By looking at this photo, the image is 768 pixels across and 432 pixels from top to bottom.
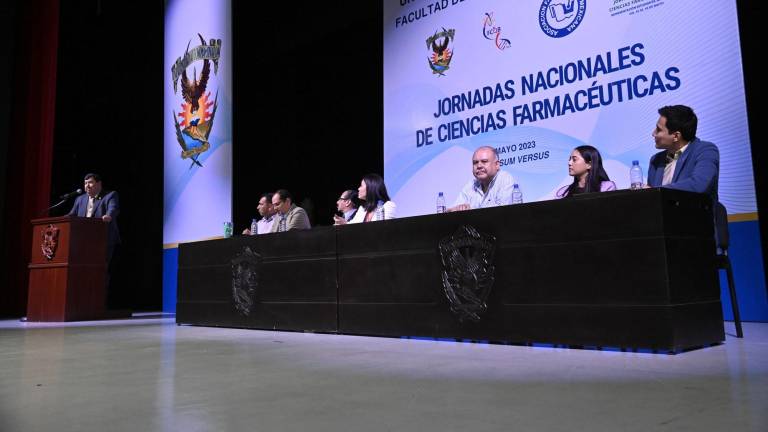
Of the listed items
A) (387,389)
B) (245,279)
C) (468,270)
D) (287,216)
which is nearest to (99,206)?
(287,216)

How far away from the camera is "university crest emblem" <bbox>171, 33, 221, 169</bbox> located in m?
6.77

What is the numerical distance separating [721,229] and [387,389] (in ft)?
6.84

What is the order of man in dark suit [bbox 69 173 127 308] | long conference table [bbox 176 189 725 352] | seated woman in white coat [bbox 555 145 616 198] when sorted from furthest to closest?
man in dark suit [bbox 69 173 127 308]
seated woman in white coat [bbox 555 145 616 198]
long conference table [bbox 176 189 725 352]

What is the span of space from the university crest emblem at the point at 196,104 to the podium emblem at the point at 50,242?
5.90ft

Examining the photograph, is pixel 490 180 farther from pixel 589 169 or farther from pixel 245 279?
pixel 245 279

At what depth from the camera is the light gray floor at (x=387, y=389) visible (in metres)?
1.24

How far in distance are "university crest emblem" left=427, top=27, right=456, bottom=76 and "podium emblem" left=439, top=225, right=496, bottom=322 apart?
255 cm

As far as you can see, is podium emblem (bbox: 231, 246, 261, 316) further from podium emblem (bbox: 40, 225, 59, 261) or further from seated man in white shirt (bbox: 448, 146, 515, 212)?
podium emblem (bbox: 40, 225, 59, 261)

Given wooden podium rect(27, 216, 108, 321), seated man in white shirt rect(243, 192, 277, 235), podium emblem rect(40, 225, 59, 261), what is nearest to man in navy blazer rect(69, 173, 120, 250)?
wooden podium rect(27, 216, 108, 321)

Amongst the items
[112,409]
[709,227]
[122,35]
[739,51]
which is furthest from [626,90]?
[122,35]

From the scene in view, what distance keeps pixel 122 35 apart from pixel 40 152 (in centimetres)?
→ 186

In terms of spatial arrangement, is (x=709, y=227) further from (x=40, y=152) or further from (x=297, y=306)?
(x=40, y=152)

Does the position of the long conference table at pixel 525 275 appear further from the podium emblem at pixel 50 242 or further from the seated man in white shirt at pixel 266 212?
the podium emblem at pixel 50 242

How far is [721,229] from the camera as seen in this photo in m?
2.89
